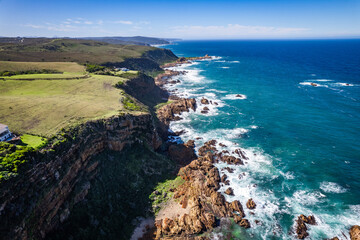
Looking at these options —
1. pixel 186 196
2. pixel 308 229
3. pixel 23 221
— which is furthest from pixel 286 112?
pixel 23 221

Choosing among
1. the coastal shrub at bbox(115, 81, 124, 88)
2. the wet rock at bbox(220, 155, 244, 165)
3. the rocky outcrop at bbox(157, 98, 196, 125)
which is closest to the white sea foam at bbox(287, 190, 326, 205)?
the wet rock at bbox(220, 155, 244, 165)

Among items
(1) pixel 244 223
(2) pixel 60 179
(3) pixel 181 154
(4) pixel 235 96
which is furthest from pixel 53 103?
(4) pixel 235 96

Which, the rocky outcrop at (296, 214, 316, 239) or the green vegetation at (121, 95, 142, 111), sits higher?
the green vegetation at (121, 95, 142, 111)

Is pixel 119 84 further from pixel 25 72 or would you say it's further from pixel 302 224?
pixel 302 224

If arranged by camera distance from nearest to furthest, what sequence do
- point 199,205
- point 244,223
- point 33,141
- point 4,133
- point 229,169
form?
point 4,133
point 33,141
point 244,223
point 199,205
point 229,169

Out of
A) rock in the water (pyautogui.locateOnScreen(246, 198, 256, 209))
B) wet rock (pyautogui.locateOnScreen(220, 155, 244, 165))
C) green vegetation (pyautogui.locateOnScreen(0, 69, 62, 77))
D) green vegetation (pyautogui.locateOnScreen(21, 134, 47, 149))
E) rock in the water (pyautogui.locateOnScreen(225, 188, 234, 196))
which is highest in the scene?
green vegetation (pyautogui.locateOnScreen(0, 69, 62, 77))

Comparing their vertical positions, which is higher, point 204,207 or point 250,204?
point 204,207

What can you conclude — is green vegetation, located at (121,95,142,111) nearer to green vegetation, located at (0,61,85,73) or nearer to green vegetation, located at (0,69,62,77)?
green vegetation, located at (0,61,85,73)

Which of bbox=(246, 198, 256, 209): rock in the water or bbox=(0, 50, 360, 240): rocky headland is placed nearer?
bbox=(0, 50, 360, 240): rocky headland

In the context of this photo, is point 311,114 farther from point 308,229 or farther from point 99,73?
point 99,73
